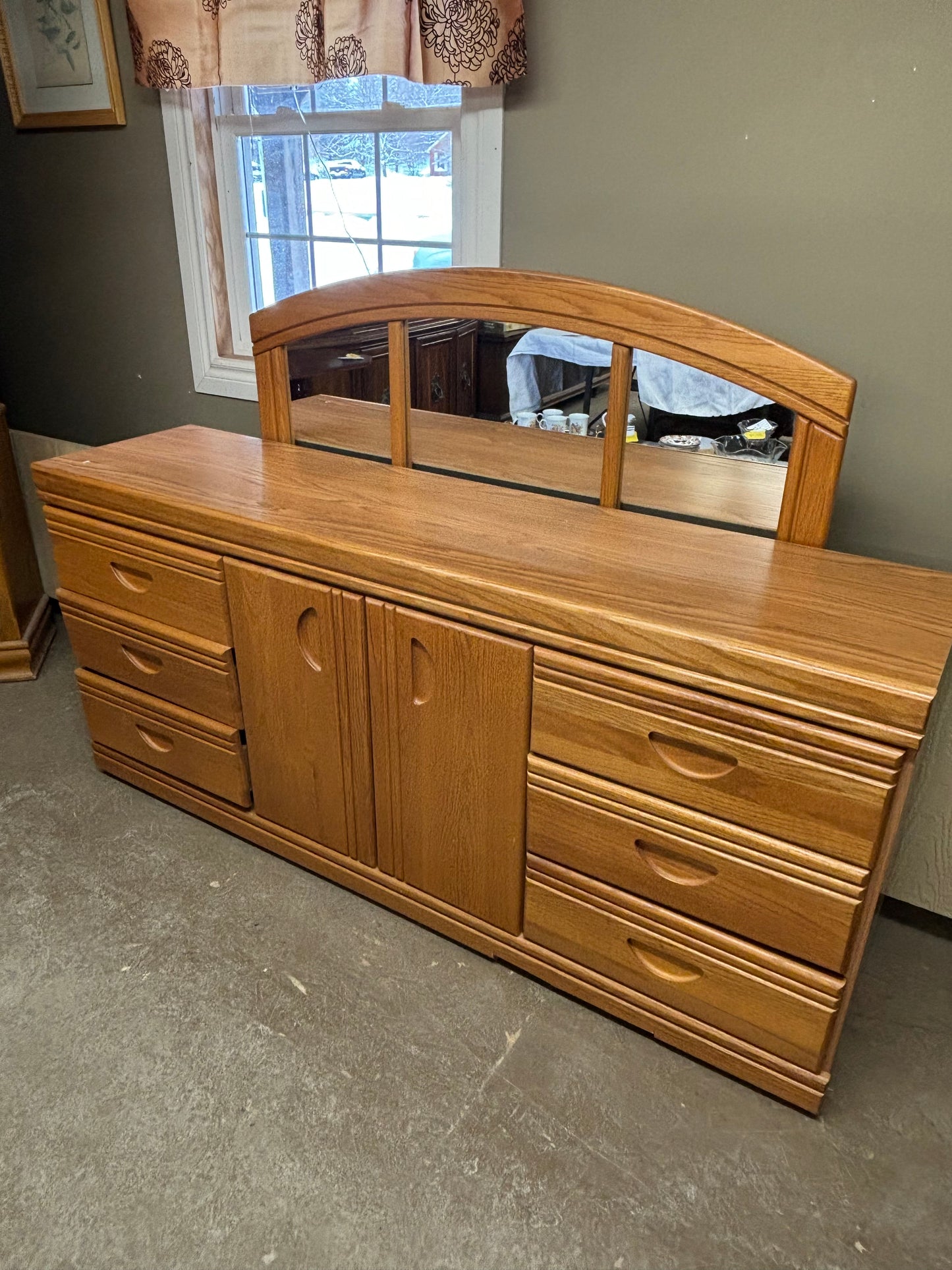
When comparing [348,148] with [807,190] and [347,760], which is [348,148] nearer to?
[807,190]

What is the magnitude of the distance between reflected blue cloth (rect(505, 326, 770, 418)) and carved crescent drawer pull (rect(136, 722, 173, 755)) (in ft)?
3.46

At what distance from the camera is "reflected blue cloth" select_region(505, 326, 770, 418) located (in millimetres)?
1424

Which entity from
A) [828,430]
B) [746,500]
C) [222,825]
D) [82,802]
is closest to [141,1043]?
[222,825]

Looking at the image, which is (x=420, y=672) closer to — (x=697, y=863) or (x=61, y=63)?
(x=697, y=863)

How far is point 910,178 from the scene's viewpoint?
130 centimetres

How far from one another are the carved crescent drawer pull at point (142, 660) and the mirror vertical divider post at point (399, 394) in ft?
2.16

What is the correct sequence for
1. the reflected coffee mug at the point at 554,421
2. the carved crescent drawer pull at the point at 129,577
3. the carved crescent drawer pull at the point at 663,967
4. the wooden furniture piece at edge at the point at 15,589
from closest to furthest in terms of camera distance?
the carved crescent drawer pull at the point at 663,967 → the reflected coffee mug at the point at 554,421 → the carved crescent drawer pull at the point at 129,577 → the wooden furniture piece at edge at the point at 15,589

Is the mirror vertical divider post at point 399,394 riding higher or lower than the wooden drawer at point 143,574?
higher

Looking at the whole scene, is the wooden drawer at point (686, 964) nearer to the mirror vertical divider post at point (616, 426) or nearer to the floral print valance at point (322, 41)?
the mirror vertical divider post at point (616, 426)

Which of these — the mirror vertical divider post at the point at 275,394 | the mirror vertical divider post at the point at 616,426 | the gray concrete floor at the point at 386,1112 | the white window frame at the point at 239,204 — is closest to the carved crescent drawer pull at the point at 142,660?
the gray concrete floor at the point at 386,1112

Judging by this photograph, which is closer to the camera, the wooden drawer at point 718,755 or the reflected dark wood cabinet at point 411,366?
the wooden drawer at point 718,755

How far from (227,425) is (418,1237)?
6.21 ft

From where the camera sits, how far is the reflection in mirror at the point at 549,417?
1451 mm

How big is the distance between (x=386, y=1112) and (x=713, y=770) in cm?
73
